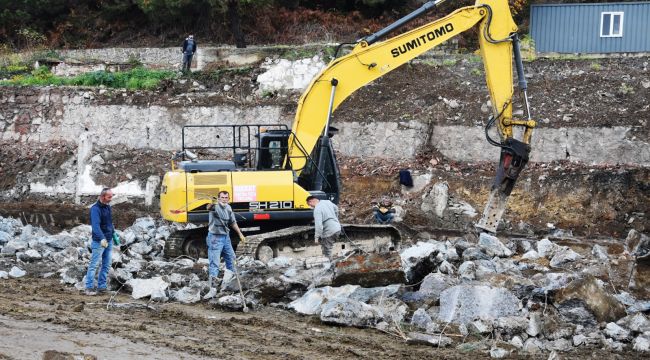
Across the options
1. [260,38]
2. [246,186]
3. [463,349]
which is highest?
[260,38]

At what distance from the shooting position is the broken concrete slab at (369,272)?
13.5 meters

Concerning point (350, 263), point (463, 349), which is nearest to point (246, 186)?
point (350, 263)

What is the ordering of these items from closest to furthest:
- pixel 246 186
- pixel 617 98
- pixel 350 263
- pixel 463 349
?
pixel 463 349
pixel 350 263
pixel 246 186
pixel 617 98

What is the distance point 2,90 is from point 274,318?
19907 mm

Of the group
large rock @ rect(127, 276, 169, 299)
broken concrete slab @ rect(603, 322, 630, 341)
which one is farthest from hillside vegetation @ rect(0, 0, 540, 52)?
broken concrete slab @ rect(603, 322, 630, 341)

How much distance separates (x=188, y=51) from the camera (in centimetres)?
2961

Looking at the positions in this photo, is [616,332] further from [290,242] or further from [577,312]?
[290,242]

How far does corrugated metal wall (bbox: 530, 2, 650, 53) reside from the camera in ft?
93.9

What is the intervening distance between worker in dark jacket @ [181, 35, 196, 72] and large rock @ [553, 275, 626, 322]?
18955mm

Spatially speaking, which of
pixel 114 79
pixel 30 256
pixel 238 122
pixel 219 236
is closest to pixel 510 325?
pixel 219 236

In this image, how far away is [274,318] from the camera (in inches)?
497

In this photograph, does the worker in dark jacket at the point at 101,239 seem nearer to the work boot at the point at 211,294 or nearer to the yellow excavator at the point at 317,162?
the work boot at the point at 211,294

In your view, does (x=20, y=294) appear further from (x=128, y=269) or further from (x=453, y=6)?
(x=453, y=6)

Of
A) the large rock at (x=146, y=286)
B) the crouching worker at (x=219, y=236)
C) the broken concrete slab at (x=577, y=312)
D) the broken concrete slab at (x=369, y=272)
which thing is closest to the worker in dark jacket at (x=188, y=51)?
the crouching worker at (x=219, y=236)
